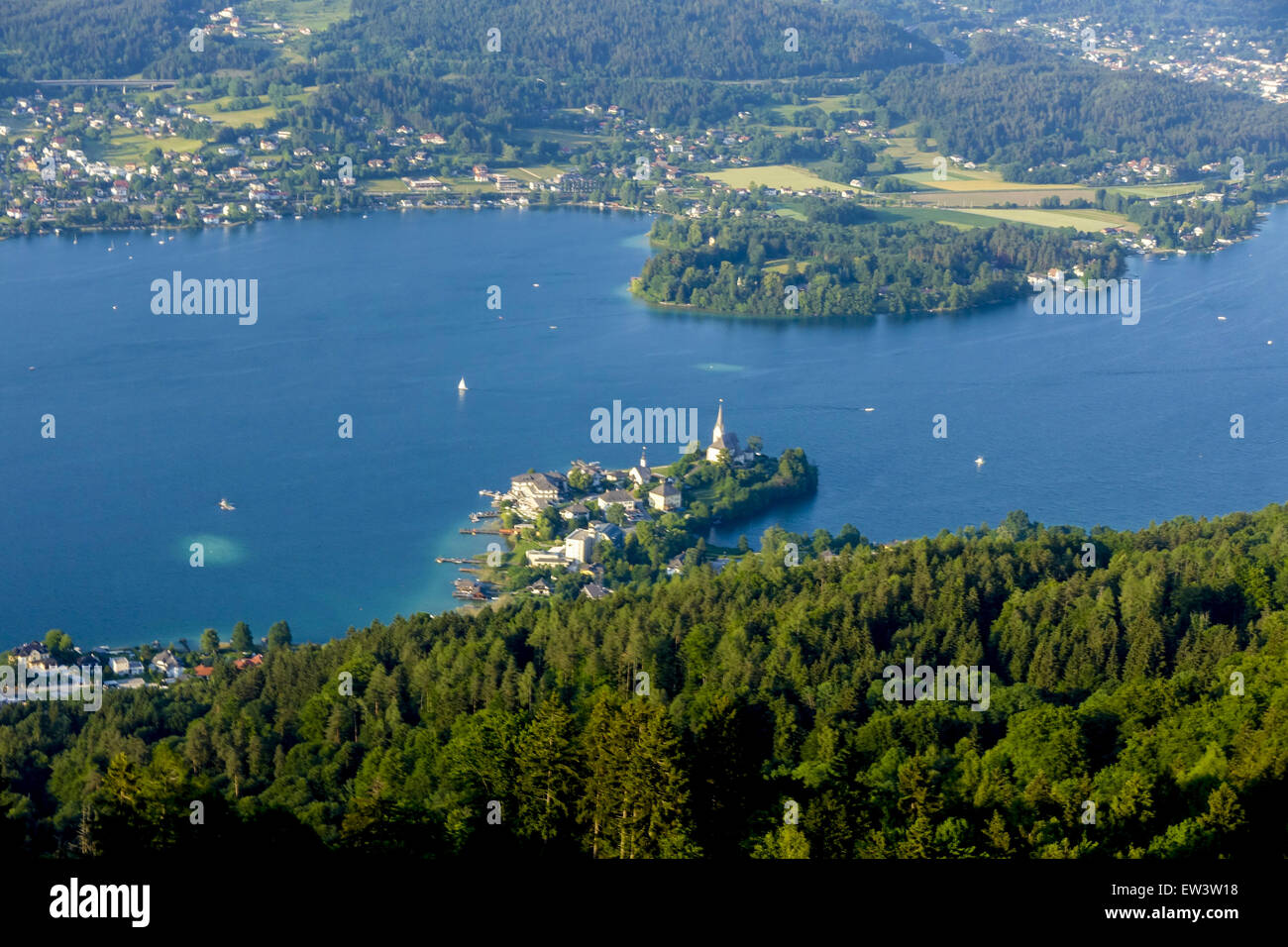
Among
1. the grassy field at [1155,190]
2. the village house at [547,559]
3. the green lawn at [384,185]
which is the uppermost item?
the grassy field at [1155,190]

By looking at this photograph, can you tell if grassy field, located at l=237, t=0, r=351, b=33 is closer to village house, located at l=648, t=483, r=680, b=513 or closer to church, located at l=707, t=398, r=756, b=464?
church, located at l=707, t=398, r=756, b=464

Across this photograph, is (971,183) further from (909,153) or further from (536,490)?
(536,490)

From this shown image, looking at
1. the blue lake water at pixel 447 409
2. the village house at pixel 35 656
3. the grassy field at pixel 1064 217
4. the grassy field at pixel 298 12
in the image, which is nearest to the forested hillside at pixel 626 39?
the grassy field at pixel 298 12

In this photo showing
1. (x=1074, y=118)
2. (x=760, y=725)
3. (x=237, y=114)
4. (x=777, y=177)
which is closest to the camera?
(x=760, y=725)

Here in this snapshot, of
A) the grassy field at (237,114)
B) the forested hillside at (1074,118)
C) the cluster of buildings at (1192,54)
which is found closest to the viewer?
the grassy field at (237,114)

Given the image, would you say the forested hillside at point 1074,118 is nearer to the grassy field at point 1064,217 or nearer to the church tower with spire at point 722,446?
the grassy field at point 1064,217

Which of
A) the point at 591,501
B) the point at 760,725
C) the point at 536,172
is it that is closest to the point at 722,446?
the point at 591,501

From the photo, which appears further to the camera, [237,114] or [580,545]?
[237,114]
